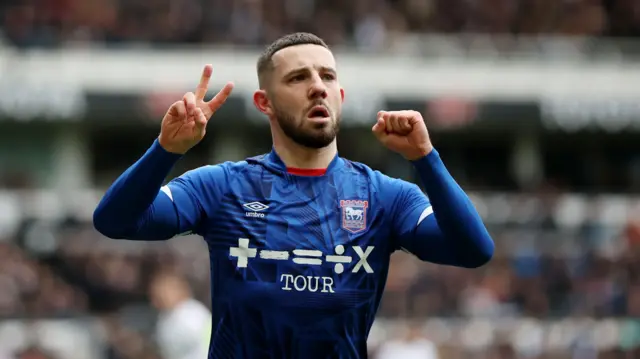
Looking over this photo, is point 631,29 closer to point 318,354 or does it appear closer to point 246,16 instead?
point 246,16

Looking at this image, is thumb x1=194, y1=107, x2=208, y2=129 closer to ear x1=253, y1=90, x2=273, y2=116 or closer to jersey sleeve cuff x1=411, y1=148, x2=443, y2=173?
ear x1=253, y1=90, x2=273, y2=116

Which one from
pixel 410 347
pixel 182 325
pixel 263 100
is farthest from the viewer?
pixel 410 347

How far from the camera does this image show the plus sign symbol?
15.5ft

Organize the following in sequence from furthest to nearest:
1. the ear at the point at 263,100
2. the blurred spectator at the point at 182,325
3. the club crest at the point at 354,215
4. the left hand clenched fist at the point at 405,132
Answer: the blurred spectator at the point at 182,325, the ear at the point at 263,100, the club crest at the point at 354,215, the left hand clenched fist at the point at 405,132

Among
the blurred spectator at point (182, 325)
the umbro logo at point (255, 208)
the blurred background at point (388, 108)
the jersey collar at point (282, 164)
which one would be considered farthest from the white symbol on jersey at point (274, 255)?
the blurred background at point (388, 108)

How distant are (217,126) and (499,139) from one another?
5648 millimetres

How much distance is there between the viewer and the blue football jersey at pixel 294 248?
464 centimetres

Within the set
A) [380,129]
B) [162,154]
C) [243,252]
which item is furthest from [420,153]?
[162,154]

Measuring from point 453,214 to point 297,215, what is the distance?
2.08 ft

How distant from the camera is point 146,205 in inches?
178

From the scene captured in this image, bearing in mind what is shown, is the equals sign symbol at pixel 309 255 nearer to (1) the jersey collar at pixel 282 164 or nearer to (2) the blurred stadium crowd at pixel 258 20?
(1) the jersey collar at pixel 282 164

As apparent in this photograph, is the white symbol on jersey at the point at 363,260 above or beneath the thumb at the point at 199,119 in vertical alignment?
beneath

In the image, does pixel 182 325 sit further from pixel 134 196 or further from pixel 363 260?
pixel 134 196

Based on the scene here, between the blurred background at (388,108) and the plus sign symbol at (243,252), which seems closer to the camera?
the plus sign symbol at (243,252)
